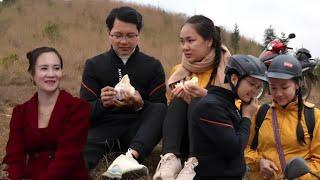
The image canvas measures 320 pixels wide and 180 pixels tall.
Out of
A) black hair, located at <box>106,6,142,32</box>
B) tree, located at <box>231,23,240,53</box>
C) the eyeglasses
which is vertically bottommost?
tree, located at <box>231,23,240,53</box>

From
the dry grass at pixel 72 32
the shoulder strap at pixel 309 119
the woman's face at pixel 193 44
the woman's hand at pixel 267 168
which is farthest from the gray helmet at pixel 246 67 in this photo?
the dry grass at pixel 72 32

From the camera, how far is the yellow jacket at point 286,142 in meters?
3.44

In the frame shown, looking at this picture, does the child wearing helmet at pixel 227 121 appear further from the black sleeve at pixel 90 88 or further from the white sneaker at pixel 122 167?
the black sleeve at pixel 90 88

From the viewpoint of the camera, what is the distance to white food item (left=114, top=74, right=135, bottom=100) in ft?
12.0

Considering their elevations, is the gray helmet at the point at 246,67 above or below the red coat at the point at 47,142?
above

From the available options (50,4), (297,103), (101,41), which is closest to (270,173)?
(297,103)

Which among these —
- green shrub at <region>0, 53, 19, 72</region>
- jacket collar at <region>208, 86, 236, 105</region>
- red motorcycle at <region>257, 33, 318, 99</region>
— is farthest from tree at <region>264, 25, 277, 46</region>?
green shrub at <region>0, 53, 19, 72</region>

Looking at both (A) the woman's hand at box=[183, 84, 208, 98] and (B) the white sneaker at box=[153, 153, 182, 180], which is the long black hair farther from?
(B) the white sneaker at box=[153, 153, 182, 180]

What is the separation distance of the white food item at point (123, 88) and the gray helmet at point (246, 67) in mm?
886

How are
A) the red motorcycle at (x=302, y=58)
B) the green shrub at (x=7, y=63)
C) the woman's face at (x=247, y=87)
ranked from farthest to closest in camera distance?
the green shrub at (x=7, y=63)
the red motorcycle at (x=302, y=58)
the woman's face at (x=247, y=87)

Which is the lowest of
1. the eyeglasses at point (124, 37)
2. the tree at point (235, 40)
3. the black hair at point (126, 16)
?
the tree at point (235, 40)

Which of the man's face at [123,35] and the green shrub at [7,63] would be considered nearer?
the man's face at [123,35]

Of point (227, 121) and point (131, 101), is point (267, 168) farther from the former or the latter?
point (131, 101)

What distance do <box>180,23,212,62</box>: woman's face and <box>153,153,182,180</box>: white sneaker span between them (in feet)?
2.55
